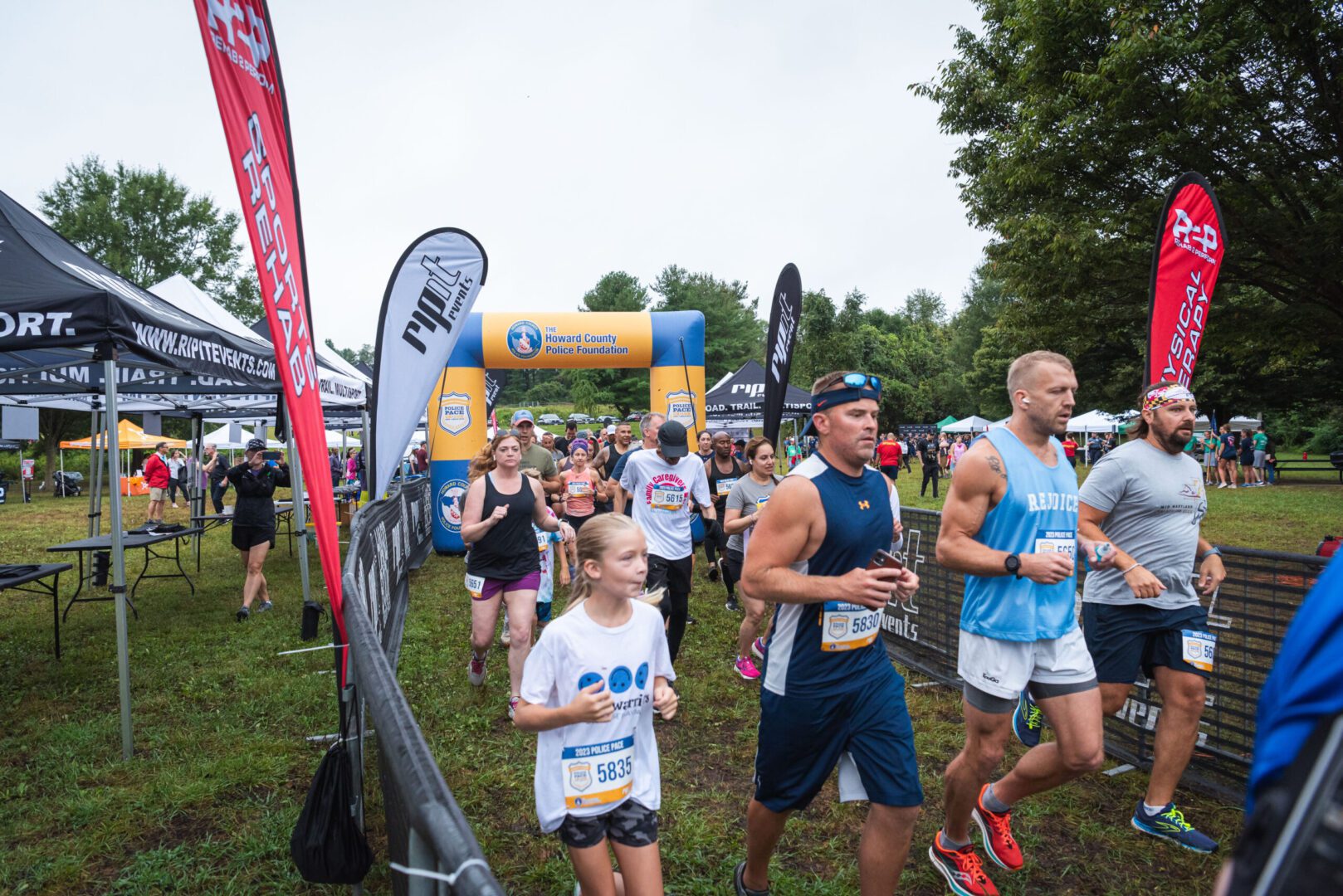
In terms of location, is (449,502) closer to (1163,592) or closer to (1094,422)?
(1163,592)

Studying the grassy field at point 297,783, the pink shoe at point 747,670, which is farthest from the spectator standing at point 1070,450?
the pink shoe at point 747,670

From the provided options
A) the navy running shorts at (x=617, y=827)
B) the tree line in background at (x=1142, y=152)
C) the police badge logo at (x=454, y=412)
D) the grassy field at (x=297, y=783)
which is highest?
the tree line in background at (x=1142, y=152)

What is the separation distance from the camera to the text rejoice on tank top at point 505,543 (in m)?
5.55

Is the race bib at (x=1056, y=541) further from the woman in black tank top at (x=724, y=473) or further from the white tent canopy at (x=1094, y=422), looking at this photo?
the white tent canopy at (x=1094, y=422)

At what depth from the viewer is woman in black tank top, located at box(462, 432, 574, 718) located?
5508 millimetres

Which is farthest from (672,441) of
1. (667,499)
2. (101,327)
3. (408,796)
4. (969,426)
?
(969,426)

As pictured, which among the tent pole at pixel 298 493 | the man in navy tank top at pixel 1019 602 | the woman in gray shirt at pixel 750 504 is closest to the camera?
the man in navy tank top at pixel 1019 602

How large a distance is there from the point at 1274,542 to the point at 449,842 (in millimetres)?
15220

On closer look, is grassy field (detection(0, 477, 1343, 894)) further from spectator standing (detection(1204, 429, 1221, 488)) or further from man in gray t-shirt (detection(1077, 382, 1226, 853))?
spectator standing (detection(1204, 429, 1221, 488))

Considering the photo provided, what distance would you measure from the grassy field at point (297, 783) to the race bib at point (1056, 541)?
59.6 inches

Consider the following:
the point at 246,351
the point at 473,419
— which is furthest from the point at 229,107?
the point at 473,419

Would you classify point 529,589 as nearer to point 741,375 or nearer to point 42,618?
point 42,618

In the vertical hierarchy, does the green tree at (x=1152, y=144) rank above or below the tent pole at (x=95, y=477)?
above

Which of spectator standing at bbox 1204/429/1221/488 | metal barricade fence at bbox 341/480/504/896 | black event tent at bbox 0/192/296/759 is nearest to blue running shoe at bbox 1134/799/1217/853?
metal barricade fence at bbox 341/480/504/896
